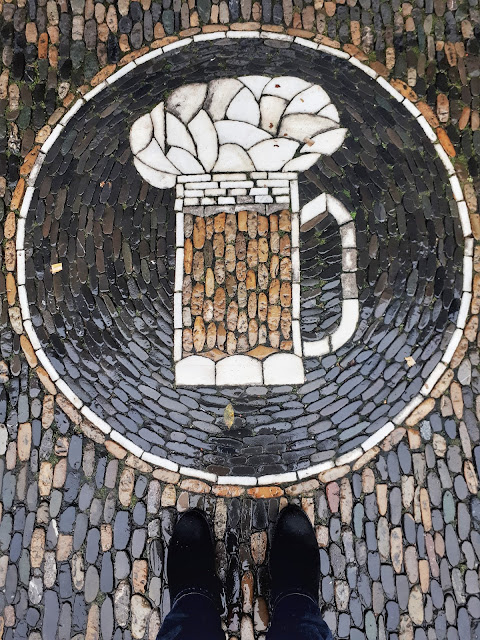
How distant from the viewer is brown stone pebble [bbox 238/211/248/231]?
9.29ft

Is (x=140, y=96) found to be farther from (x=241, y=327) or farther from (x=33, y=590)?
(x=33, y=590)

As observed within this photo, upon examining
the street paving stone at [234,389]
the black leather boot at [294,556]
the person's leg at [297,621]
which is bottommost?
the person's leg at [297,621]

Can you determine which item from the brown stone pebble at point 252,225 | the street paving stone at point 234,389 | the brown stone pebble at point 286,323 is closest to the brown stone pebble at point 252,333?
the brown stone pebble at point 286,323

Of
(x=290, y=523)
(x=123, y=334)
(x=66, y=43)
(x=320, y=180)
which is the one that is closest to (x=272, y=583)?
(x=290, y=523)

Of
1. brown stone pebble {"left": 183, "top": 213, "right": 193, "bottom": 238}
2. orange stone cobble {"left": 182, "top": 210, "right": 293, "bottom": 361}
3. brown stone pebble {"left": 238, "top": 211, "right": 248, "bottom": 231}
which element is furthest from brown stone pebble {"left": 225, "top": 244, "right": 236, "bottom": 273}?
brown stone pebble {"left": 183, "top": 213, "right": 193, "bottom": 238}

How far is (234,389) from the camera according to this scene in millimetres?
2803

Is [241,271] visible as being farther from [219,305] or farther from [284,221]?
[284,221]

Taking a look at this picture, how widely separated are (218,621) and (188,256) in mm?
1740

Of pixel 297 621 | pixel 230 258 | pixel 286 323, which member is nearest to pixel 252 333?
pixel 286 323

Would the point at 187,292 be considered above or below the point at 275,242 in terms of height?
below

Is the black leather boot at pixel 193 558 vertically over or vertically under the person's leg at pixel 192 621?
over

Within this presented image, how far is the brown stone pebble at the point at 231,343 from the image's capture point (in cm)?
281

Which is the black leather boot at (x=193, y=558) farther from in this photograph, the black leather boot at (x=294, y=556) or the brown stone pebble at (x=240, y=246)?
the brown stone pebble at (x=240, y=246)

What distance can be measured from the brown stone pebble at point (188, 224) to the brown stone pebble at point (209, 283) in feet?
0.71
